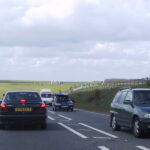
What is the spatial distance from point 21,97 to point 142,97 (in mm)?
5146

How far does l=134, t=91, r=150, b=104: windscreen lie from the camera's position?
19.6 meters

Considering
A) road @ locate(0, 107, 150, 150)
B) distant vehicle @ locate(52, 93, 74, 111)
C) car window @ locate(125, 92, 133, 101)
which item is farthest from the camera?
distant vehicle @ locate(52, 93, 74, 111)

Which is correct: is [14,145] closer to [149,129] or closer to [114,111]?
[149,129]

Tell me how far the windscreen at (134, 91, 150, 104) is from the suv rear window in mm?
4415

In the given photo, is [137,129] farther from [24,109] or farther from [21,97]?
[21,97]

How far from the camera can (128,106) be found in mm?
19766

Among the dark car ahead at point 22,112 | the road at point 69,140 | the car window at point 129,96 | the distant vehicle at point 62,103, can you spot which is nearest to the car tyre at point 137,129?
the road at point 69,140

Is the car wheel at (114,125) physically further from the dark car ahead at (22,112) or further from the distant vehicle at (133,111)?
the dark car ahead at (22,112)

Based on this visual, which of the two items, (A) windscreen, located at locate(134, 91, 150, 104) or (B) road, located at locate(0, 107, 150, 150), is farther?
(A) windscreen, located at locate(134, 91, 150, 104)

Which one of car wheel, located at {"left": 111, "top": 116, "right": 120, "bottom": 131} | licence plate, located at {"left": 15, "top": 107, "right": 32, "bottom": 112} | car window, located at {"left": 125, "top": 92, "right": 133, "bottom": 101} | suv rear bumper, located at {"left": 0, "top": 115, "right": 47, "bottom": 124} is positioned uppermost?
car window, located at {"left": 125, "top": 92, "right": 133, "bottom": 101}

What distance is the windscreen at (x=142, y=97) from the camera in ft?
64.2

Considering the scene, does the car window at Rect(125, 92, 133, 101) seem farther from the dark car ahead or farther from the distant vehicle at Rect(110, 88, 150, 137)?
the dark car ahead

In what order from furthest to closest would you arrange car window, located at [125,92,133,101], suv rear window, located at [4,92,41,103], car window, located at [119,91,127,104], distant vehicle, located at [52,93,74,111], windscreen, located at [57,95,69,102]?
windscreen, located at [57,95,69,102], distant vehicle, located at [52,93,74,111], suv rear window, located at [4,92,41,103], car window, located at [119,91,127,104], car window, located at [125,92,133,101]

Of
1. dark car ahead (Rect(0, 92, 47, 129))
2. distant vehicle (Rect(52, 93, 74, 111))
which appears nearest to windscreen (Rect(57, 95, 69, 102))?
distant vehicle (Rect(52, 93, 74, 111))
